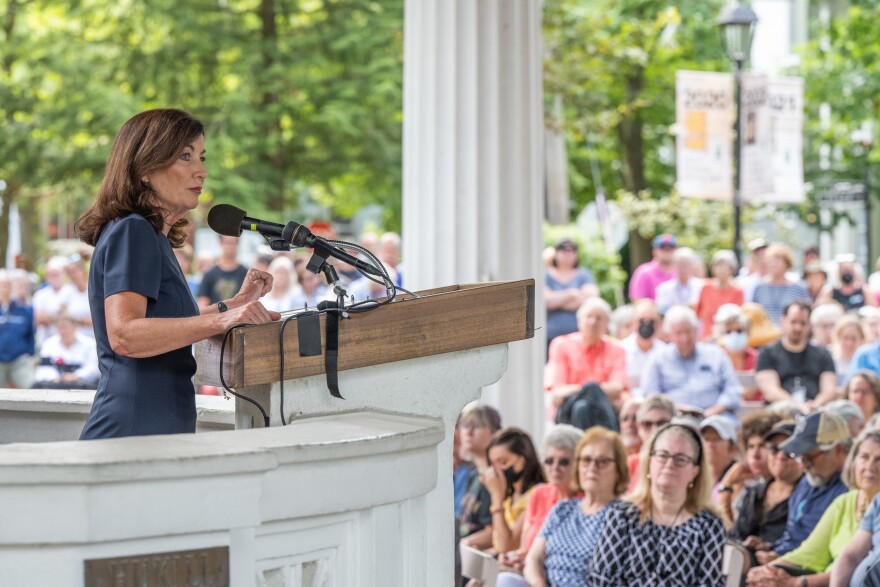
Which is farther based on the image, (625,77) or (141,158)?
(625,77)

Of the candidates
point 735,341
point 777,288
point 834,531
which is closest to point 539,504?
point 834,531

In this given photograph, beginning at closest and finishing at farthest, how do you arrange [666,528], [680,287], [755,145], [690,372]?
[666,528] < [690,372] < [680,287] < [755,145]

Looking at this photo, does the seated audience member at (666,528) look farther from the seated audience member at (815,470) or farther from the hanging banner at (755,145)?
the hanging banner at (755,145)

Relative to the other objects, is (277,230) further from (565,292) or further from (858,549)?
(565,292)

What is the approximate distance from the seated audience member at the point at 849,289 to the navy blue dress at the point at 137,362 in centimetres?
1314

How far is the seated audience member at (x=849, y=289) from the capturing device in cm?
1598

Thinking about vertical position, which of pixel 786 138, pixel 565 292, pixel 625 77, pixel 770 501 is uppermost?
pixel 625 77

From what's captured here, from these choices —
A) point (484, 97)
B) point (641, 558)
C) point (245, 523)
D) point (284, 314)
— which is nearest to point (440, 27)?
point (484, 97)

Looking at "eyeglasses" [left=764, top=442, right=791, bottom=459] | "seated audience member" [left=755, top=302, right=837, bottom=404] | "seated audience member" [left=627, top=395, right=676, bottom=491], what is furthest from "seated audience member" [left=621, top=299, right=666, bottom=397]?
"eyeglasses" [left=764, top=442, right=791, bottom=459]

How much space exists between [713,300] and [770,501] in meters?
6.52

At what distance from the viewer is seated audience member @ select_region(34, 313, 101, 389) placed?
1327cm

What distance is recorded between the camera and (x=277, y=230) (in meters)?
3.34

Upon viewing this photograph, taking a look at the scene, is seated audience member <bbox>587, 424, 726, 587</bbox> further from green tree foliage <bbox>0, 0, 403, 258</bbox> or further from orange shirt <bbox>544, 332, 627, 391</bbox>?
green tree foliage <bbox>0, 0, 403, 258</bbox>

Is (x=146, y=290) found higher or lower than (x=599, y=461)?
higher
